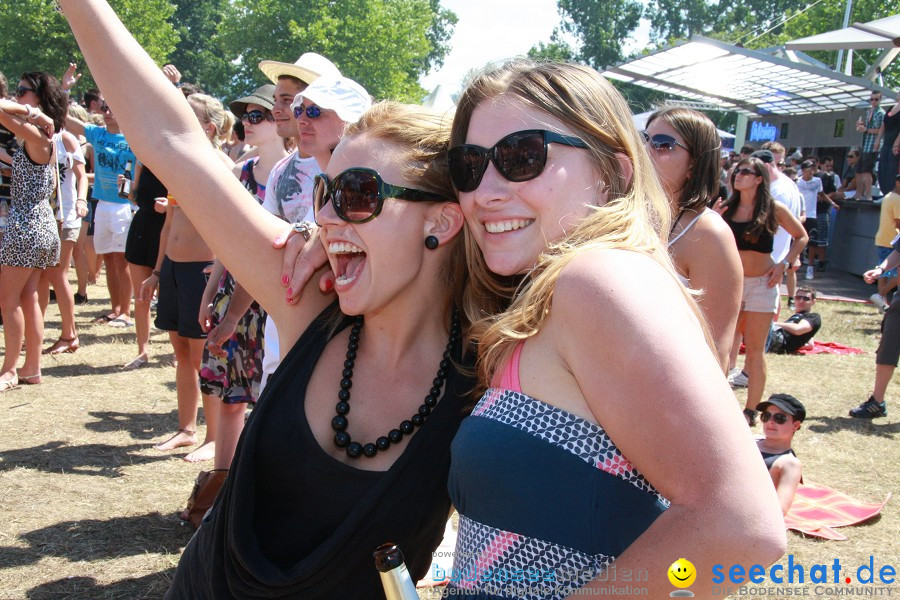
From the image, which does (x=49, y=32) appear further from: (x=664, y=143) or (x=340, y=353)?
(x=340, y=353)

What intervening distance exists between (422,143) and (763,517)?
114 cm

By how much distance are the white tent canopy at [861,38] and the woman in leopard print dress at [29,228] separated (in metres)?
14.0

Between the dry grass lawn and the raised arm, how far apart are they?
8.01 feet

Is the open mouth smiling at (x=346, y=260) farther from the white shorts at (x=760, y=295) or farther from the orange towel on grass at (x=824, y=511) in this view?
the white shorts at (x=760, y=295)

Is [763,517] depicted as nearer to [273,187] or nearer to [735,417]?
[735,417]

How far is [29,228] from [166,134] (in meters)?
5.31

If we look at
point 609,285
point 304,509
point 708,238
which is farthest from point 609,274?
point 708,238

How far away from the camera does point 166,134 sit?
184 cm

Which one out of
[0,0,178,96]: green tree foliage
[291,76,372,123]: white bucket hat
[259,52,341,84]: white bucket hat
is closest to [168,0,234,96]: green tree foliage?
[0,0,178,96]: green tree foliage

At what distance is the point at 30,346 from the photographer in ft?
21.8

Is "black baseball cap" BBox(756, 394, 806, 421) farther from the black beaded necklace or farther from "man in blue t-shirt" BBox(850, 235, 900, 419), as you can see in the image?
the black beaded necklace

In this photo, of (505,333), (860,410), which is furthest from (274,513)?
(860,410)

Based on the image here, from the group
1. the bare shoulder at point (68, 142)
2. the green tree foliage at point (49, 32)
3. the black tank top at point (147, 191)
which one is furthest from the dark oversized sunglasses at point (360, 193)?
the green tree foliage at point (49, 32)

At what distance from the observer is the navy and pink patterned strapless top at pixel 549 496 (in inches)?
51.9
